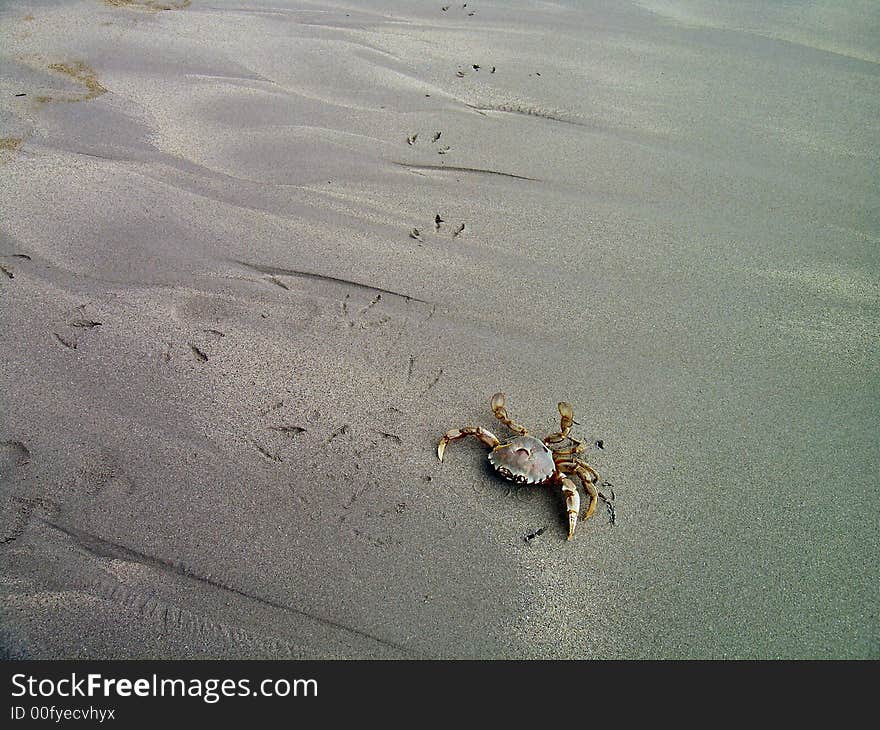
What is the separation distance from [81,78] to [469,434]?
3.58m

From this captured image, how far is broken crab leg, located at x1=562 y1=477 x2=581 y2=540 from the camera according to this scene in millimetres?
1843

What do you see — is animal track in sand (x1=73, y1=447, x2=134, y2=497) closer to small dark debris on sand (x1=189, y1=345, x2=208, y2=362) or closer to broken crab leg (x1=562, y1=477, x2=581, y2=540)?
small dark debris on sand (x1=189, y1=345, x2=208, y2=362)

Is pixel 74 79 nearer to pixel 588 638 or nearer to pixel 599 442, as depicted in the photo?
pixel 599 442

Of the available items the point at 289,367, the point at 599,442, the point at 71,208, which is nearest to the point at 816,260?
the point at 599,442

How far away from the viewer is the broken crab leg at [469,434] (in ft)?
6.65

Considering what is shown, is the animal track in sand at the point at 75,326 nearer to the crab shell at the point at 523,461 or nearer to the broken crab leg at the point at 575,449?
the crab shell at the point at 523,461

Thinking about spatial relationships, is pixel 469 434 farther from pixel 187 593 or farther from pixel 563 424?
pixel 187 593

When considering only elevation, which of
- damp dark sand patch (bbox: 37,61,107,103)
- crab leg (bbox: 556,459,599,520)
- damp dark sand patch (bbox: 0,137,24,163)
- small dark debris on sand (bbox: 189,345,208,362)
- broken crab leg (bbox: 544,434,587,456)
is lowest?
crab leg (bbox: 556,459,599,520)

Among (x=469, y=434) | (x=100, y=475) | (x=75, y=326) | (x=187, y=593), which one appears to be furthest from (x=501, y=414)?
(x=75, y=326)

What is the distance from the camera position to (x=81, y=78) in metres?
3.77

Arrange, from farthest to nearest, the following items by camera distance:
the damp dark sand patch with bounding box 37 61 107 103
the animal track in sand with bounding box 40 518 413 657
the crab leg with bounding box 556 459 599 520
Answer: the damp dark sand patch with bounding box 37 61 107 103 < the crab leg with bounding box 556 459 599 520 < the animal track in sand with bounding box 40 518 413 657

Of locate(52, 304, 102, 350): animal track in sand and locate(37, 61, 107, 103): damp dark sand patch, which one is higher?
locate(37, 61, 107, 103): damp dark sand patch

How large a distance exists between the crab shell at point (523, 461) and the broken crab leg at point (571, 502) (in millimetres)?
61

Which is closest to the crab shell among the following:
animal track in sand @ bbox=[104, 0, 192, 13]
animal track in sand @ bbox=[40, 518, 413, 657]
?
animal track in sand @ bbox=[40, 518, 413, 657]
